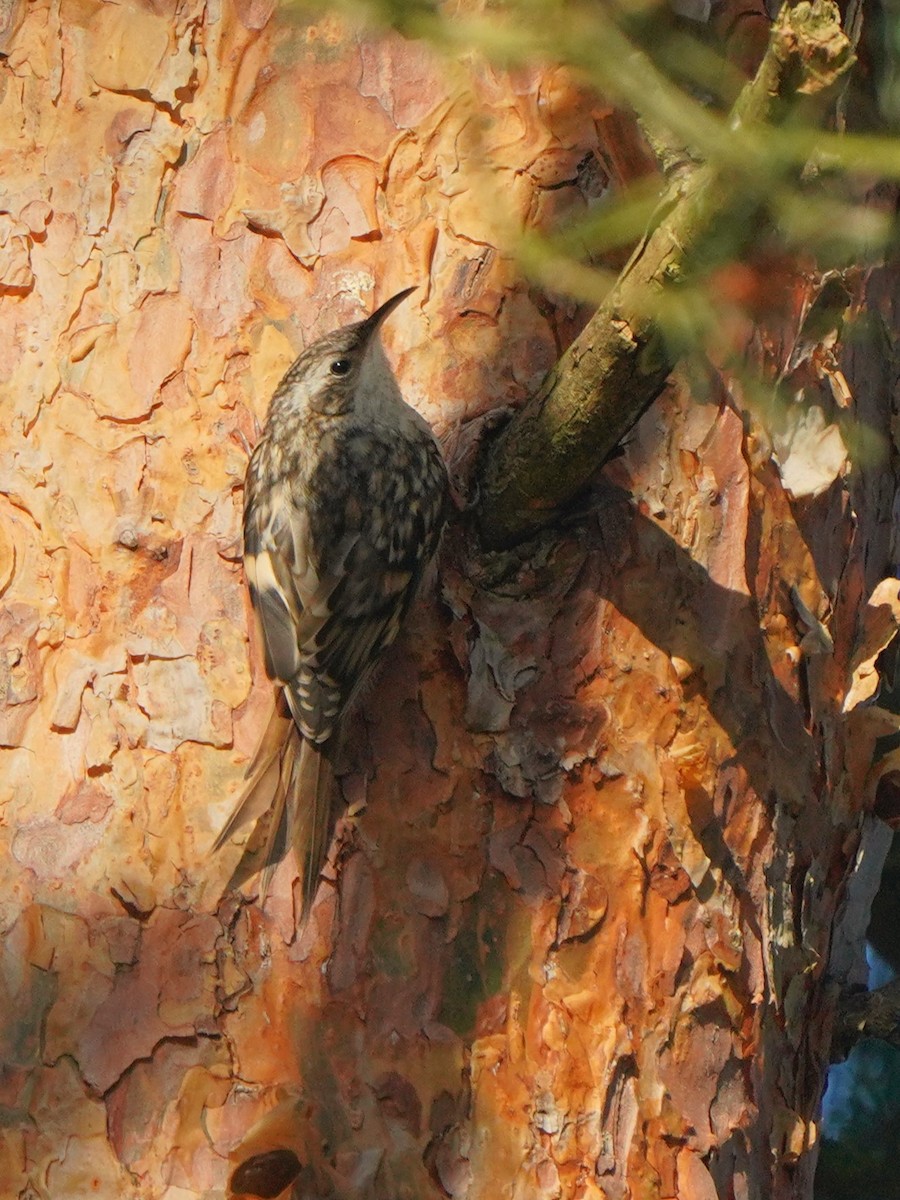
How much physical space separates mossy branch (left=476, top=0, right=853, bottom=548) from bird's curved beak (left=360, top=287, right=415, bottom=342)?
268 mm

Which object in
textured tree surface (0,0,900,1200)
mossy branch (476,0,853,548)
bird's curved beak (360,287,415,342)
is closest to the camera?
mossy branch (476,0,853,548)

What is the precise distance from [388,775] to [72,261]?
94cm

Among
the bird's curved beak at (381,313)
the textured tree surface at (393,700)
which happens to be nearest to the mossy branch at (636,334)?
the textured tree surface at (393,700)

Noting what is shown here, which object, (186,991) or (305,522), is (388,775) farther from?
(305,522)

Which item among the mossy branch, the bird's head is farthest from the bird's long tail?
the bird's head

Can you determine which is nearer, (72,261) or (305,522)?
(72,261)

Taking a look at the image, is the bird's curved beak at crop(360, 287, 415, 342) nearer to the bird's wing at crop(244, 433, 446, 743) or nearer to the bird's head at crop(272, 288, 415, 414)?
the bird's head at crop(272, 288, 415, 414)

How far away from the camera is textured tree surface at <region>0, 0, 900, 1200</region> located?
1.78 m

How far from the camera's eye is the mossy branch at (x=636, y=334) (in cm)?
96

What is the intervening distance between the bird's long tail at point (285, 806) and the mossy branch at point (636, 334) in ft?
1.28

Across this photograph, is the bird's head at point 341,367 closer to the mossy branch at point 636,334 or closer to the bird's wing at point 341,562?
the bird's wing at point 341,562

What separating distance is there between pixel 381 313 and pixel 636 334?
57 cm

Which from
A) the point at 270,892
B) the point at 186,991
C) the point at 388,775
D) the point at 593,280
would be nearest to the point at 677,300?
the point at 593,280

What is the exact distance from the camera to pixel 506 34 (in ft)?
3.44
